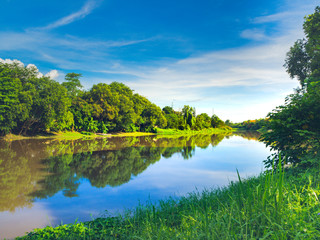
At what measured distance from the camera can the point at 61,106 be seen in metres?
29.4

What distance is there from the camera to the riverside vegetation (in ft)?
7.58

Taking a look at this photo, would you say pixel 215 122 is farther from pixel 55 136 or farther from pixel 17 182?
pixel 17 182

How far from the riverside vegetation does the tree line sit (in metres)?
24.7

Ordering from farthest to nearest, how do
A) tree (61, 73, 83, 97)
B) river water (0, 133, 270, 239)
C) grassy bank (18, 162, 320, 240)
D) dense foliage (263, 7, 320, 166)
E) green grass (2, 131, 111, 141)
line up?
tree (61, 73, 83, 97) < green grass (2, 131, 111, 141) < dense foliage (263, 7, 320, 166) < river water (0, 133, 270, 239) < grassy bank (18, 162, 320, 240)

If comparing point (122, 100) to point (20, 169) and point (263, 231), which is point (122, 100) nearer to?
point (20, 169)

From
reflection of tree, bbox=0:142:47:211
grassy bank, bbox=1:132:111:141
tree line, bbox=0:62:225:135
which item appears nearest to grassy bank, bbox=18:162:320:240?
reflection of tree, bbox=0:142:47:211

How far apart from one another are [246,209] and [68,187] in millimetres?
7469

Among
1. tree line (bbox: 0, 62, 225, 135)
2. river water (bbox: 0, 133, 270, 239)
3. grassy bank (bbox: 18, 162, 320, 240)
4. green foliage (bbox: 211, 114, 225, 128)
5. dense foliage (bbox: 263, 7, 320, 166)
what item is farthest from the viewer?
green foliage (bbox: 211, 114, 225, 128)

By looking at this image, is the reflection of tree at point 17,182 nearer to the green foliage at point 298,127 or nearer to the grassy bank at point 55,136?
the green foliage at point 298,127

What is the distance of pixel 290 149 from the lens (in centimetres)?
666

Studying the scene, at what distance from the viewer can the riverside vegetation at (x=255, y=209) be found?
2.31 metres

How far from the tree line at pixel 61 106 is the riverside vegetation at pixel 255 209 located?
2468 cm

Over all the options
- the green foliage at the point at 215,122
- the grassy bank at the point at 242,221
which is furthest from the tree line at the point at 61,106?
the green foliage at the point at 215,122

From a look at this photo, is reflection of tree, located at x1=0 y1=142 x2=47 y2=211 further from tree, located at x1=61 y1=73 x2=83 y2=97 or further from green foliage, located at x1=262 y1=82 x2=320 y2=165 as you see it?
tree, located at x1=61 y1=73 x2=83 y2=97
